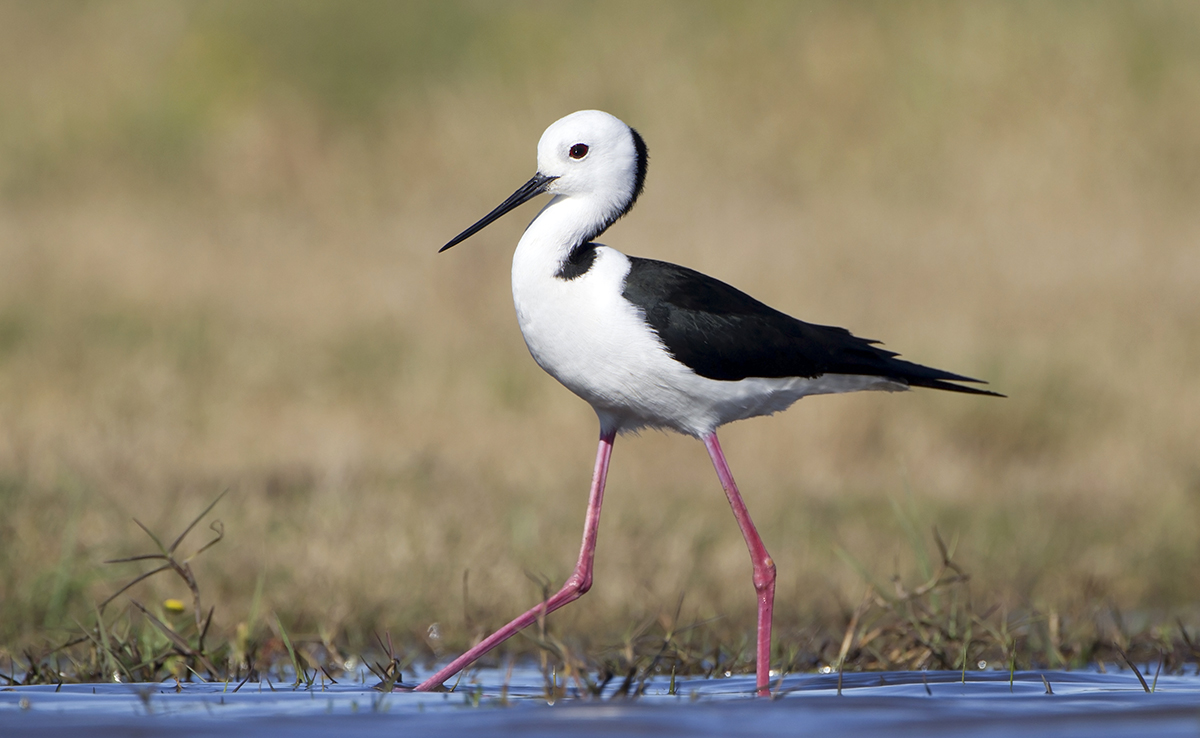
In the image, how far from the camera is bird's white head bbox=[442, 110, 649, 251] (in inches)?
154

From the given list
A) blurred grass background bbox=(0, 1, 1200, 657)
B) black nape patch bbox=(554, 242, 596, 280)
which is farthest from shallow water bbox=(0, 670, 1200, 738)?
blurred grass background bbox=(0, 1, 1200, 657)

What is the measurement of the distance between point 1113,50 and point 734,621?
8.73m

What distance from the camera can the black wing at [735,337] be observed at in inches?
148

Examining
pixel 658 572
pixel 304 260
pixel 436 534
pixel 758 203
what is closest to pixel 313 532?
pixel 436 534

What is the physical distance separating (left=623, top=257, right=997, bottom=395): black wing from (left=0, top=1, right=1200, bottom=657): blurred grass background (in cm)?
160

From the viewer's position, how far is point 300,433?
7664 mm

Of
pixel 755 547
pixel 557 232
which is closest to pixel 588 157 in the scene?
pixel 557 232

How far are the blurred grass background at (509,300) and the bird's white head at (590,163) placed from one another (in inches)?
68.9

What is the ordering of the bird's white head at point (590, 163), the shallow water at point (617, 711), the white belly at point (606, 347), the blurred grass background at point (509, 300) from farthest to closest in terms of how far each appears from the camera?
the blurred grass background at point (509, 300), the bird's white head at point (590, 163), the white belly at point (606, 347), the shallow water at point (617, 711)

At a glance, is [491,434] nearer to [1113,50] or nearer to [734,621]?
[734,621]

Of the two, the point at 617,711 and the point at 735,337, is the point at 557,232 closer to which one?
the point at 735,337

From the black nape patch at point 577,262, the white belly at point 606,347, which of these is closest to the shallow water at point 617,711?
the white belly at point 606,347

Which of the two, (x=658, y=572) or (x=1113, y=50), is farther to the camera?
(x=1113, y=50)

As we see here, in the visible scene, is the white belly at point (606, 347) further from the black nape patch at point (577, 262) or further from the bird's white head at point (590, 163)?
the bird's white head at point (590, 163)
